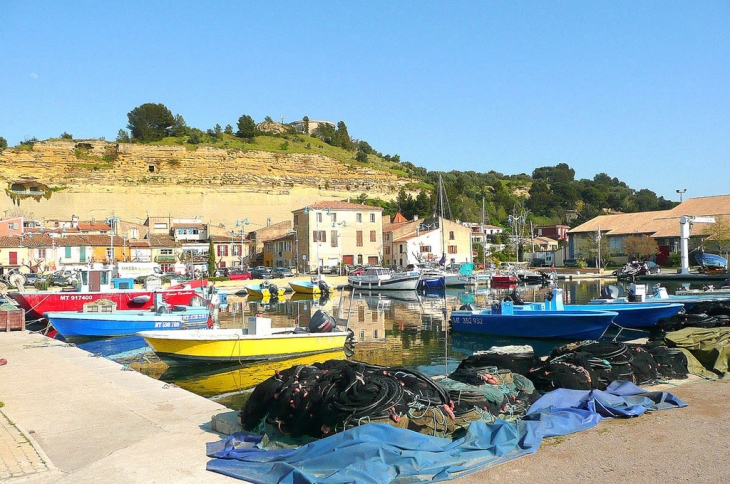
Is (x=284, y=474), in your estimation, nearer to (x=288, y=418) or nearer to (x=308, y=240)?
(x=288, y=418)

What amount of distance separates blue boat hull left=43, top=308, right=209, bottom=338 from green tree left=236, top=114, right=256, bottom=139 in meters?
120

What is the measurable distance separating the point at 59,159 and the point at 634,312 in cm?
11268

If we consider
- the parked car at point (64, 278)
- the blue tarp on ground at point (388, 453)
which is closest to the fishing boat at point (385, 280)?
the parked car at point (64, 278)

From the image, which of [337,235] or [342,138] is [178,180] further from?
[337,235]

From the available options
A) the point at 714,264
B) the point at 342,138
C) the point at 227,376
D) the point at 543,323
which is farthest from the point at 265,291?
the point at 342,138

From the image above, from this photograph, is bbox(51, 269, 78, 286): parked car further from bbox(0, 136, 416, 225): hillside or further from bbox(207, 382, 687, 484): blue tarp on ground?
bbox(0, 136, 416, 225): hillside

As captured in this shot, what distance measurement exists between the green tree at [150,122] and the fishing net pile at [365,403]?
5184 inches

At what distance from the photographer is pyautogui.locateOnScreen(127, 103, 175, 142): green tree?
13250 cm

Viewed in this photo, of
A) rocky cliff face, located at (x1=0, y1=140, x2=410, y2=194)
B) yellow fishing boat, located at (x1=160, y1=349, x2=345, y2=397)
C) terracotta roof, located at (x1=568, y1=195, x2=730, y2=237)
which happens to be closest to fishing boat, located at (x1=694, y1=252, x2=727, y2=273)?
terracotta roof, located at (x1=568, y1=195, x2=730, y2=237)

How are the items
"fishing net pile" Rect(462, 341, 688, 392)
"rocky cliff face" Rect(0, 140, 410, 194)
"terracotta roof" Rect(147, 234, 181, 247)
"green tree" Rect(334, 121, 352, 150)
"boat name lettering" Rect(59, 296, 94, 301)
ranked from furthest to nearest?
"green tree" Rect(334, 121, 352, 150) < "rocky cliff face" Rect(0, 140, 410, 194) < "terracotta roof" Rect(147, 234, 181, 247) < "boat name lettering" Rect(59, 296, 94, 301) < "fishing net pile" Rect(462, 341, 688, 392)

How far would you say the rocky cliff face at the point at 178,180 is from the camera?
101 metres

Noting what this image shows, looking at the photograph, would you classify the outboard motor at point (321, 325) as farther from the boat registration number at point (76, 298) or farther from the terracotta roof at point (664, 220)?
the terracotta roof at point (664, 220)

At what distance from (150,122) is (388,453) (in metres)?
138

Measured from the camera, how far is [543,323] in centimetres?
2184
